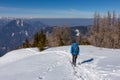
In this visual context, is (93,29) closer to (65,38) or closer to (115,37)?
(65,38)

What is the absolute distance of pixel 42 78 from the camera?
653 inches

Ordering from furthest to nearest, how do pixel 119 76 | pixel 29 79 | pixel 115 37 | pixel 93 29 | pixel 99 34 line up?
pixel 93 29
pixel 99 34
pixel 115 37
pixel 119 76
pixel 29 79

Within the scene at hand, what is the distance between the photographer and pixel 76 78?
53.4ft

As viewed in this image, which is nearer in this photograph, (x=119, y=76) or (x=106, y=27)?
(x=119, y=76)

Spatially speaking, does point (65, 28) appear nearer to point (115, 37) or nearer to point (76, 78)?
point (115, 37)

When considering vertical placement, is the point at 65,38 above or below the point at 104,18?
below

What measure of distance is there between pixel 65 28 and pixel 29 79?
4017 inches

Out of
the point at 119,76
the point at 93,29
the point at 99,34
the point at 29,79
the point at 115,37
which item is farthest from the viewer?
the point at 93,29

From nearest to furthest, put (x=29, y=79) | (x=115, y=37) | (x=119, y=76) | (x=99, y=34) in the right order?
1. (x=29, y=79)
2. (x=119, y=76)
3. (x=115, y=37)
4. (x=99, y=34)

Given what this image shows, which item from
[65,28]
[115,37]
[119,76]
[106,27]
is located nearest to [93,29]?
[106,27]

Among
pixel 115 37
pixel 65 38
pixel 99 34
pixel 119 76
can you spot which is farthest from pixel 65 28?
pixel 119 76

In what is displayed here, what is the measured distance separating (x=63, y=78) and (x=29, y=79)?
239 cm

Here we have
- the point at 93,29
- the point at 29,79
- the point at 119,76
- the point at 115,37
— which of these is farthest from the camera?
Answer: the point at 93,29

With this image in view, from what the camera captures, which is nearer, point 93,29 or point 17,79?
point 17,79
